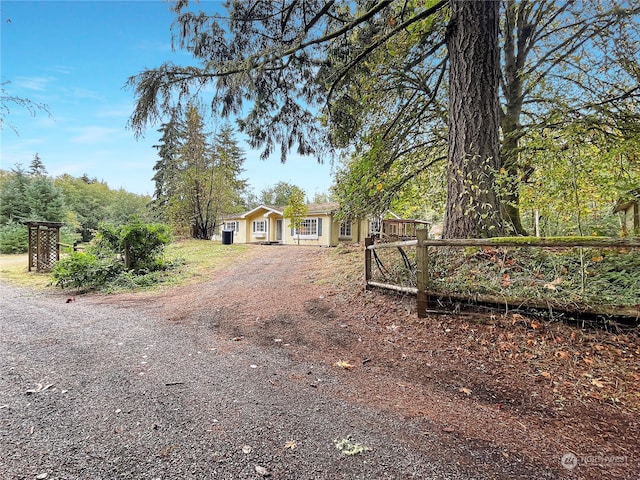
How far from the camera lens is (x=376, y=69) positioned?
5422 mm

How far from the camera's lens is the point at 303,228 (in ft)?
64.7

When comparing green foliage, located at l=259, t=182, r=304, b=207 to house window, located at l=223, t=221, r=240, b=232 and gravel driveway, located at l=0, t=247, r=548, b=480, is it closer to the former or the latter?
house window, located at l=223, t=221, r=240, b=232

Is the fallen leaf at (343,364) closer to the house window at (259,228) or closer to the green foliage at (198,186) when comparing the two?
the green foliage at (198,186)

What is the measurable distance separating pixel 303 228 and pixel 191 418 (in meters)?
17.9

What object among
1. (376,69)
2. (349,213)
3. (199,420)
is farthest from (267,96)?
(199,420)

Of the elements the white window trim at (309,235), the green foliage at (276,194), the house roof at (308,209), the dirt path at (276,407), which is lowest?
the dirt path at (276,407)

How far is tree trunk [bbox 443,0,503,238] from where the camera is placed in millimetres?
4352

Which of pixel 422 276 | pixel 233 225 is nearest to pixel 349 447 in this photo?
pixel 422 276

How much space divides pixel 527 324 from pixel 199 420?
336 centimetres

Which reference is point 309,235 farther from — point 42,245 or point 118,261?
point 42,245

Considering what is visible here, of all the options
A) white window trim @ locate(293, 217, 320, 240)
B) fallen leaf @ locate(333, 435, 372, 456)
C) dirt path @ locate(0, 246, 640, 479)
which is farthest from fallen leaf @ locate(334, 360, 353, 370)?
white window trim @ locate(293, 217, 320, 240)

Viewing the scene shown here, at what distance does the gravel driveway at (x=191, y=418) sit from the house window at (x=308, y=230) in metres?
15.6

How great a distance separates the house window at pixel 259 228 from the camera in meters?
22.2

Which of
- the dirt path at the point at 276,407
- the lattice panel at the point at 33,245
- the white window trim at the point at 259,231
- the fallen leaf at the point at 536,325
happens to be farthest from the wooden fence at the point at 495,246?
the white window trim at the point at 259,231
